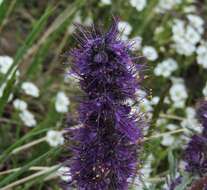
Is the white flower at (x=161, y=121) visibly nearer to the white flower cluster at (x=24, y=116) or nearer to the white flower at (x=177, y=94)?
the white flower at (x=177, y=94)

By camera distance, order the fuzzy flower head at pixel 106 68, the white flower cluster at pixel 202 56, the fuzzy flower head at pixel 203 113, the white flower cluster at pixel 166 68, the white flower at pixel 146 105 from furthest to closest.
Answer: the white flower cluster at pixel 202 56, the white flower cluster at pixel 166 68, the white flower at pixel 146 105, the fuzzy flower head at pixel 203 113, the fuzzy flower head at pixel 106 68

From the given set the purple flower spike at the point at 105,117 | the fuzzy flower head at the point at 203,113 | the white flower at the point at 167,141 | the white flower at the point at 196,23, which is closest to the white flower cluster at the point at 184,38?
the white flower at the point at 196,23

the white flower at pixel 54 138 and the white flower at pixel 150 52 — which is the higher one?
the white flower at pixel 150 52

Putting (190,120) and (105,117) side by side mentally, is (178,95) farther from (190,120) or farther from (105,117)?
(105,117)

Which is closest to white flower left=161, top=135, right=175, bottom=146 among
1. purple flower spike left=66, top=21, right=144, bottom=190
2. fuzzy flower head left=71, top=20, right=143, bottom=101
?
purple flower spike left=66, top=21, right=144, bottom=190

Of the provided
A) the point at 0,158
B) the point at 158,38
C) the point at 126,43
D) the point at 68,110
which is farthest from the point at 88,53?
the point at 158,38

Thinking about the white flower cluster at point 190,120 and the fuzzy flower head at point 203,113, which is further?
the white flower cluster at point 190,120

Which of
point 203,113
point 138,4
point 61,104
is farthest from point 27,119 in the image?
point 203,113
